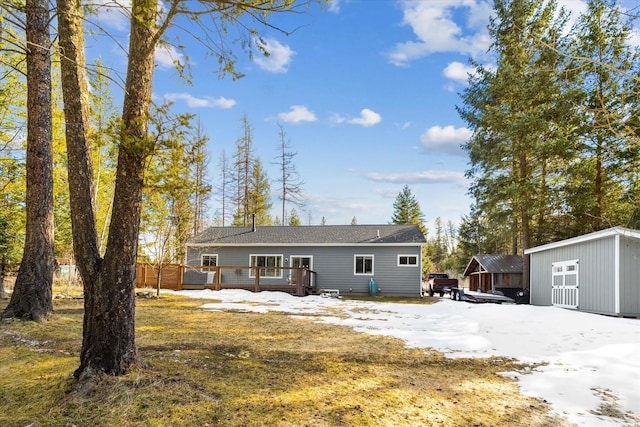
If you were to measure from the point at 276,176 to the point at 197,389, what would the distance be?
28.2 meters

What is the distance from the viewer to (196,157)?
3576 millimetres

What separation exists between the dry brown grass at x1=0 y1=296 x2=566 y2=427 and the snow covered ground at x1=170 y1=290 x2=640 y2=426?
1.21 feet

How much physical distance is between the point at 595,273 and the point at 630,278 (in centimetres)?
110

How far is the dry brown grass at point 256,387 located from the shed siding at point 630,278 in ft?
26.4

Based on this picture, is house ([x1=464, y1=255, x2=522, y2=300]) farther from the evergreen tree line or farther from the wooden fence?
the wooden fence

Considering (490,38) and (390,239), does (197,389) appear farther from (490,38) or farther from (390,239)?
(490,38)

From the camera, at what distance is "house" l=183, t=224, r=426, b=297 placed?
61.7 feet

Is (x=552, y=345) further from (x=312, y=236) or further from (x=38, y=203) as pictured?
(x=312, y=236)

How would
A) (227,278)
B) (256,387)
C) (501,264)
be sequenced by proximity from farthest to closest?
(501,264), (227,278), (256,387)

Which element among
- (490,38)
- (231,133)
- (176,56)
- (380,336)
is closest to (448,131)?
(490,38)

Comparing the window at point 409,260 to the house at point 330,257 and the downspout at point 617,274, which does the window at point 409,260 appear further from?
the downspout at point 617,274

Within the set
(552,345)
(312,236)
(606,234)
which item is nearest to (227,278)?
(312,236)

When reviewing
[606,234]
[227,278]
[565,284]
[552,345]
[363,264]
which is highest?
[606,234]

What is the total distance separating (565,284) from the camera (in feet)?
44.3
